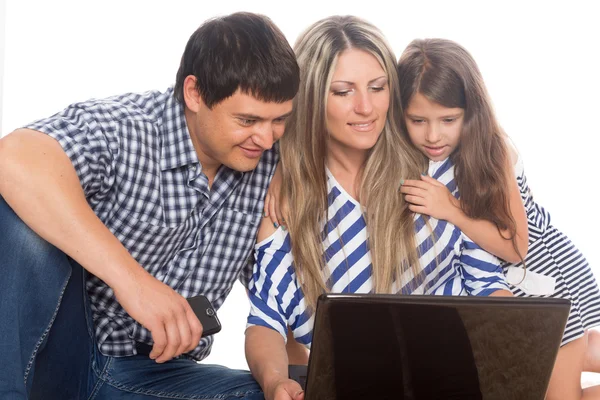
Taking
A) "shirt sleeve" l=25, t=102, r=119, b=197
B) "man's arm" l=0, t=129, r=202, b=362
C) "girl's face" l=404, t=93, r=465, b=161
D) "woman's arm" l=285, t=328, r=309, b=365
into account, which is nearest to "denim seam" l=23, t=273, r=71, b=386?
"man's arm" l=0, t=129, r=202, b=362

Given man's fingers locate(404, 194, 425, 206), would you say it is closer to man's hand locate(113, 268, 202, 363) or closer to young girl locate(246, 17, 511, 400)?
young girl locate(246, 17, 511, 400)

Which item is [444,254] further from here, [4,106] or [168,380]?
[4,106]

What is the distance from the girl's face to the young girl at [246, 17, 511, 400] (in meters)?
0.07

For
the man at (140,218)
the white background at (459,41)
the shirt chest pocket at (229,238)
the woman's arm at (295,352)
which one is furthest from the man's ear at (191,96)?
the white background at (459,41)

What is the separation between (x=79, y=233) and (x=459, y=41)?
2.52m

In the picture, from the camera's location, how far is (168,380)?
201cm

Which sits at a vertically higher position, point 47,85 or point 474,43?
point 474,43

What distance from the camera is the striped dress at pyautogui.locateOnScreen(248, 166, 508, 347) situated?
7.02 ft

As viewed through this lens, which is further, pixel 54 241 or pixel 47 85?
pixel 47 85

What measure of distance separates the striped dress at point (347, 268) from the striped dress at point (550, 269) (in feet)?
0.51

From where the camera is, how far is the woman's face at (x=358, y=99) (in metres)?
2.11

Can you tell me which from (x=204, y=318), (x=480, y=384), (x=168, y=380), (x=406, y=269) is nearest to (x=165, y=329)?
(x=204, y=318)

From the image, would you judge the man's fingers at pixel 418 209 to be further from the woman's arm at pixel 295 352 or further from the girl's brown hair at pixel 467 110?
the woman's arm at pixel 295 352

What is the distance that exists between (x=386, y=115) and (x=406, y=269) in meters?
0.40
